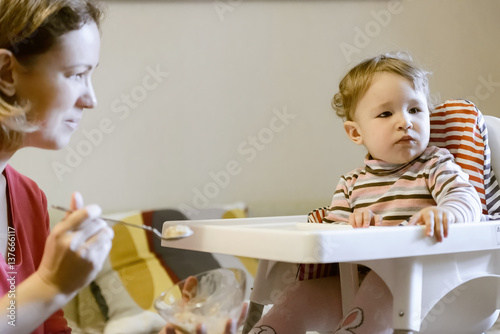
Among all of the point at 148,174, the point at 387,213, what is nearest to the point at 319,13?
the point at 148,174

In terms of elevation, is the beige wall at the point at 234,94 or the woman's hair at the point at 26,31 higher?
the beige wall at the point at 234,94

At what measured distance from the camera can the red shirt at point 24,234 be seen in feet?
3.07

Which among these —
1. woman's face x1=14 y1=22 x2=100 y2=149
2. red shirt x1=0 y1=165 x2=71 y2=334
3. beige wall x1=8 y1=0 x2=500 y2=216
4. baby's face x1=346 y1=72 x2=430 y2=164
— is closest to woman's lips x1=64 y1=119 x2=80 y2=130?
woman's face x1=14 y1=22 x2=100 y2=149

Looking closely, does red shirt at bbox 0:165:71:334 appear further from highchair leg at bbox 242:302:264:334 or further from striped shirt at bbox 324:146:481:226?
striped shirt at bbox 324:146:481:226

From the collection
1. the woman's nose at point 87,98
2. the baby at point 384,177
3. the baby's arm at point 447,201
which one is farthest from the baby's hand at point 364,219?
the woman's nose at point 87,98

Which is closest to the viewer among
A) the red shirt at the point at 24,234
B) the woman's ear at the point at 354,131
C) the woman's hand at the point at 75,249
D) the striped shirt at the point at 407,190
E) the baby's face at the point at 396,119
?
the woman's hand at the point at 75,249

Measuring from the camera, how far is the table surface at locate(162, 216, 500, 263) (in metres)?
0.82

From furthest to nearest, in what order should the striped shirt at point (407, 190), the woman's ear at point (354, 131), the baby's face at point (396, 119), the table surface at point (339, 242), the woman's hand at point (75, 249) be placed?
1. the woman's ear at point (354, 131)
2. the baby's face at point (396, 119)
3. the striped shirt at point (407, 190)
4. the table surface at point (339, 242)
5. the woman's hand at point (75, 249)

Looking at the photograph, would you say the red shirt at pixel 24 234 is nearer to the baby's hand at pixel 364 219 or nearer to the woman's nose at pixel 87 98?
A: the woman's nose at pixel 87 98

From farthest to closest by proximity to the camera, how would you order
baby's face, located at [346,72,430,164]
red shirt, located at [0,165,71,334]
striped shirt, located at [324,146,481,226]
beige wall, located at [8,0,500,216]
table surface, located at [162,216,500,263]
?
beige wall, located at [8,0,500,216] < baby's face, located at [346,72,430,164] < striped shirt, located at [324,146,481,226] < red shirt, located at [0,165,71,334] < table surface, located at [162,216,500,263]

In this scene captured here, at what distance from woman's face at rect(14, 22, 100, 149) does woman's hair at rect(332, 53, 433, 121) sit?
0.54 m

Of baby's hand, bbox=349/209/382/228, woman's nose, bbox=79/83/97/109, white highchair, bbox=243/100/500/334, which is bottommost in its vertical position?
white highchair, bbox=243/100/500/334

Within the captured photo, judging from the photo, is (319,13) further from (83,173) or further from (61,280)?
(61,280)

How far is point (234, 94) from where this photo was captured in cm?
222
